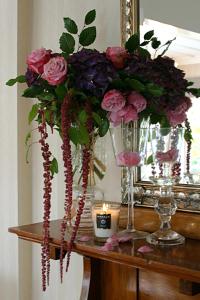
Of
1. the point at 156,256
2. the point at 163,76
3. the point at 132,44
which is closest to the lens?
the point at 156,256

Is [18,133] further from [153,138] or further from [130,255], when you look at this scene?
[130,255]

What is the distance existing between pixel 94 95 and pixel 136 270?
1.68 ft

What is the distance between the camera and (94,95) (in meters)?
1.05

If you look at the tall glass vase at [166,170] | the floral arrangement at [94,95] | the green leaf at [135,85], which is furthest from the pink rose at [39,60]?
the tall glass vase at [166,170]

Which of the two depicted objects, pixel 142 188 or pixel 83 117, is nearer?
pixel 83 117

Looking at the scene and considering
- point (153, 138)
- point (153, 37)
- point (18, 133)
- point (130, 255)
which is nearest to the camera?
point (130, 255)

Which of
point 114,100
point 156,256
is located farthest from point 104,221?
point 114,100

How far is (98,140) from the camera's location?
50.5 inches

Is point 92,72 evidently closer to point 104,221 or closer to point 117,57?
point 117,57

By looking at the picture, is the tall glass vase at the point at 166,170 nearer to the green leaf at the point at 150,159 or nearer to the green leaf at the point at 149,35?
the green leaf at the point at 150,159

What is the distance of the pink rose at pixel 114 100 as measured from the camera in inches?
39.6

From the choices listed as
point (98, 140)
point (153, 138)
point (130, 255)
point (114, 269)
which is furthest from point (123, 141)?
point (114, 269)

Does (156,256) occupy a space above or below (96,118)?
below

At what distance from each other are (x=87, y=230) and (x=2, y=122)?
0.71 metres
